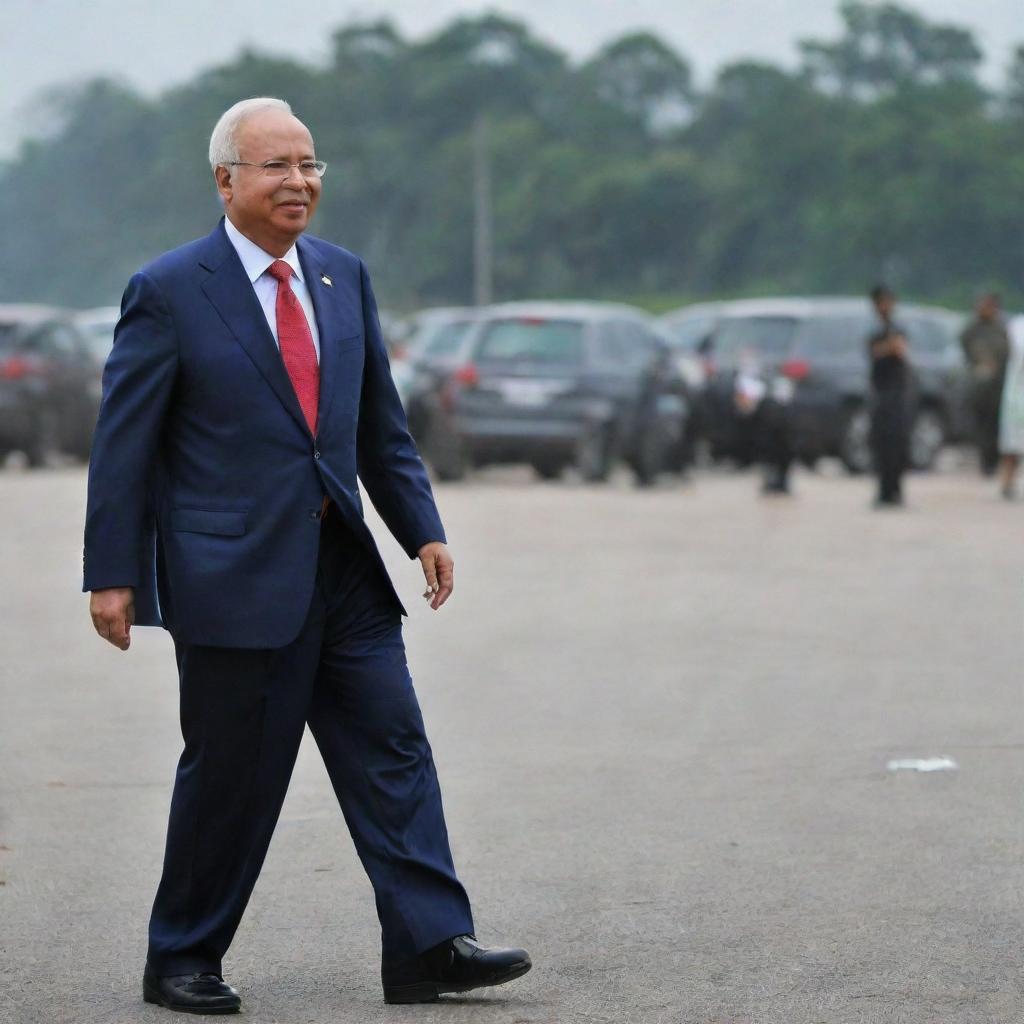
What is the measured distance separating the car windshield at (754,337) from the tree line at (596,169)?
213 ft

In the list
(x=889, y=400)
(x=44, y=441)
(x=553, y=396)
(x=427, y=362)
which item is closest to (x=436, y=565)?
(x=889, y=400)

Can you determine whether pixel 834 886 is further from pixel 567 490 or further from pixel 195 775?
pixel 567 490

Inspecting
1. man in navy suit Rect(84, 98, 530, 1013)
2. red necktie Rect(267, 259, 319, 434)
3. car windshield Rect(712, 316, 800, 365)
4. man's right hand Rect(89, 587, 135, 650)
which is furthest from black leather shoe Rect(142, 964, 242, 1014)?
car windshield Rect(712, 316, 800, 365)

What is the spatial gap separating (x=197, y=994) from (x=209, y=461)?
0.97 m

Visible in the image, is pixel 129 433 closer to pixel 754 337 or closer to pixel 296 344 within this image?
pixel 296 344

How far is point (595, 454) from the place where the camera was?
2294 centimetres

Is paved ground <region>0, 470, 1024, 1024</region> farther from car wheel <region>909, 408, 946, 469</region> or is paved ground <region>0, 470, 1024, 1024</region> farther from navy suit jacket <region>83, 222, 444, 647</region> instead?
car wheel <region>909, 408, 946, 469</region>

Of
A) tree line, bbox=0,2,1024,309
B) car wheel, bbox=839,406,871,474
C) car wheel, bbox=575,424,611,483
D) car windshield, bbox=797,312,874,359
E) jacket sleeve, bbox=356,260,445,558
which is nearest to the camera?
jacket sleeve, bbox=356,260,445,558

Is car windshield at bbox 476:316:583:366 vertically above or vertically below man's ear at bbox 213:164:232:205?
below

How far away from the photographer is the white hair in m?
4.80

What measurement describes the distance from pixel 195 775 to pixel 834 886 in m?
A: 1.77

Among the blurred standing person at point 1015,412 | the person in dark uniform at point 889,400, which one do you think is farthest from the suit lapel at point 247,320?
the blurred standing person at point 1015,412

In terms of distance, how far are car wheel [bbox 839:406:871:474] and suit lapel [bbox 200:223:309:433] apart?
818 inches

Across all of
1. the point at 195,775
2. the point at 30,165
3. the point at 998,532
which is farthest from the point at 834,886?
the point at 30,165
